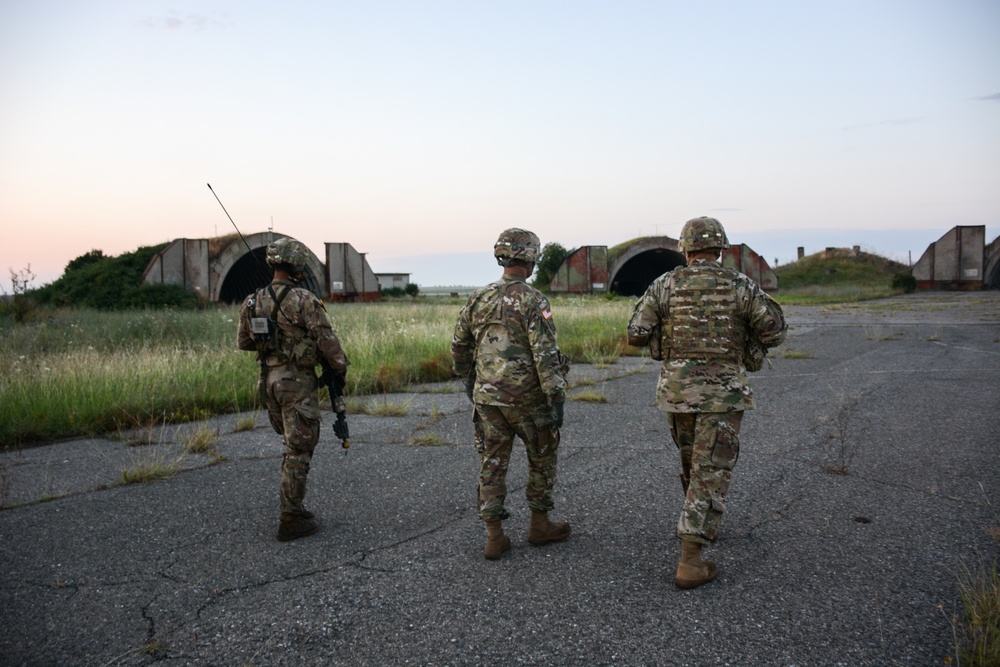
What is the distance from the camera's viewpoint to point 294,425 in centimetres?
509

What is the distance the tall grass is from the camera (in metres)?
8.88

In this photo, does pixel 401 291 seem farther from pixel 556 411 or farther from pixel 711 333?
pixel 711 333

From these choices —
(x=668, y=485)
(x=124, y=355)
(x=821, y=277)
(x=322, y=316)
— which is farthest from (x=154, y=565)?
(x=821, y=277)

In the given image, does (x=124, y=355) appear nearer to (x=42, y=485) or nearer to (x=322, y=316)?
(x=42, y=485)

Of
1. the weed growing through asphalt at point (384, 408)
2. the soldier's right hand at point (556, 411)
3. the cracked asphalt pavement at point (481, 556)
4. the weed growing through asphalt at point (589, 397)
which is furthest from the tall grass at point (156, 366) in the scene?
the soldier's right hand at point (556, 411)

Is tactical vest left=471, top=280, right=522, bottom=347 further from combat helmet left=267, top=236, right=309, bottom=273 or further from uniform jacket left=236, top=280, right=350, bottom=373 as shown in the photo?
combat helmet left=267, top=236, right=309, bottom=273

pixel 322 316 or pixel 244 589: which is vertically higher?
pixel 322 316

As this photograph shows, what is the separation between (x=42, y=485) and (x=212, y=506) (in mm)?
1779

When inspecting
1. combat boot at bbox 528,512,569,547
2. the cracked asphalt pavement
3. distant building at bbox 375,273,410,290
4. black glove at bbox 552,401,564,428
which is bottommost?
the cracked asphalt pavement

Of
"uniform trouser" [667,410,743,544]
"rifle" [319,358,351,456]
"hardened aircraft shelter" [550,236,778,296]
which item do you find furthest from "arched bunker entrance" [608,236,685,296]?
"uniform trouser" [667,410,743,544]

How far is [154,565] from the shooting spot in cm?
467

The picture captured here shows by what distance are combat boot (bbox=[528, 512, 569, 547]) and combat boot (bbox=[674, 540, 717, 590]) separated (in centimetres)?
89

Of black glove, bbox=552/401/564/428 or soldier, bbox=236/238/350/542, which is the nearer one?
black glove, bbox=552/401/564/428

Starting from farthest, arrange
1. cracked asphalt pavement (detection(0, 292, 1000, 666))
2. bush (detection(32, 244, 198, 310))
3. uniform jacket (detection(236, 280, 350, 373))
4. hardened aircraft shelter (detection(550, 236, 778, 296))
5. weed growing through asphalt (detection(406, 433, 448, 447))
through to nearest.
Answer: hardened aircraft shelter (detection(550, 236, 778, 296)), bush (detection(32, 244, 198, 310)), weed growing through asphalt (detection(406, 433, 448, 447)), uniform jacket (detection(236, 280, 350, 373)), cracked asphalt pavement (detection(0, 292, 1000, 666))
